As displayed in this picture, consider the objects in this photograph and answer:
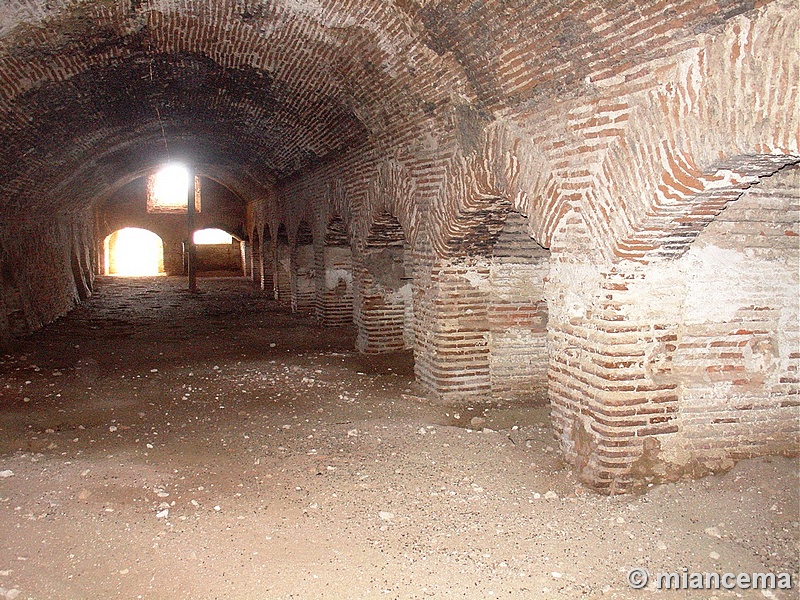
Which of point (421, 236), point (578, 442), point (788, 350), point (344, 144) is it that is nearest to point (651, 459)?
point (578, 442)

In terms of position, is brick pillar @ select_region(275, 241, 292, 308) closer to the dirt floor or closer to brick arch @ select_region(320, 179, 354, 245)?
brick arch @ select_region(320, 179, 354, 245)

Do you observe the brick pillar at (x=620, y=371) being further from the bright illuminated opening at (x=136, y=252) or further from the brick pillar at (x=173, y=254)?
the bright illuminated opening at (x=136, y=252)

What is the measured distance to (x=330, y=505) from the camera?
4660 mm

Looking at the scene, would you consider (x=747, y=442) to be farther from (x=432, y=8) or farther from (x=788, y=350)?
(x=432, y=8)

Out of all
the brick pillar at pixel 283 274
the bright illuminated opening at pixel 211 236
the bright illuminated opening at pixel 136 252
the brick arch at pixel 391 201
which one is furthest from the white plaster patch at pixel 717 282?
the bright illuminated opening at pixel 136 252

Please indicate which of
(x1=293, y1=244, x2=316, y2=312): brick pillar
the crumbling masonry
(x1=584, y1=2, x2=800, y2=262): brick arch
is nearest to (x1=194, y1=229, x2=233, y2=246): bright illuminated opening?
(x1=293, y1=244, x2=316, y2=312): brick pillar

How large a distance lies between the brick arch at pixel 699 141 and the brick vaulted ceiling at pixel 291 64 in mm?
218

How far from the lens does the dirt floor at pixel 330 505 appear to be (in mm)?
3719

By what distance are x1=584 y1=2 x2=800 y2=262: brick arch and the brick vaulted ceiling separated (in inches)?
8.6

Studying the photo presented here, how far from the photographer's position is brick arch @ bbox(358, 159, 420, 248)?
7.67 m

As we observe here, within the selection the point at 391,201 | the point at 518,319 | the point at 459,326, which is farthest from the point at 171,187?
the point at 518,319

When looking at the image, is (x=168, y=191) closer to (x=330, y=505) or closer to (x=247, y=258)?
(x=247, y=258)

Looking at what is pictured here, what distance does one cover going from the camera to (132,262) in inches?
1286

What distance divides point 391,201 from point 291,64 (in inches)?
79.8
